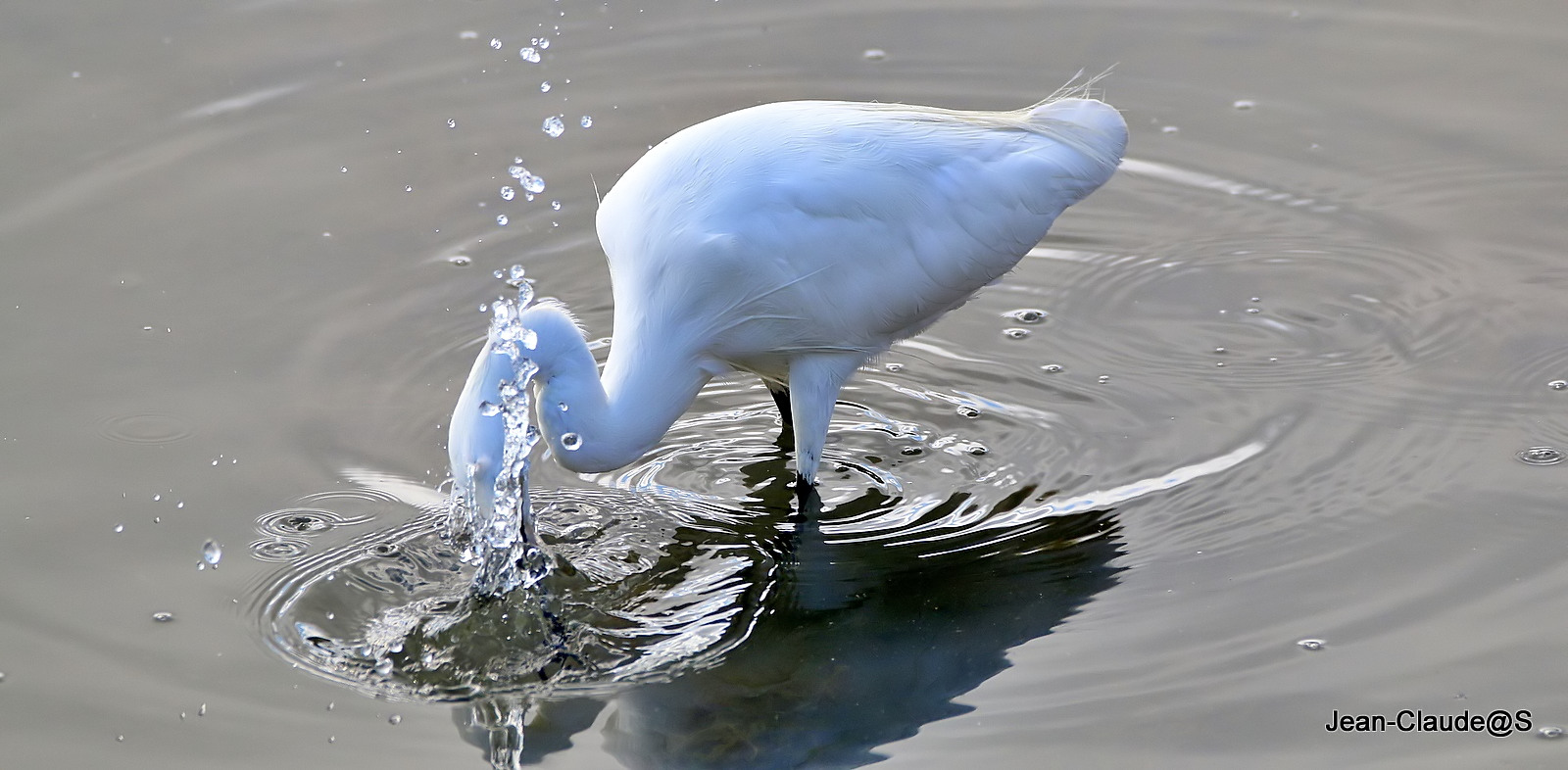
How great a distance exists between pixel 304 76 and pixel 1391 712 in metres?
4.88

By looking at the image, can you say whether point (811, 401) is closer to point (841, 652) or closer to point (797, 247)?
point (797, 247)

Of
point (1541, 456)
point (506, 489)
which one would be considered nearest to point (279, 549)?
point (506, 489)

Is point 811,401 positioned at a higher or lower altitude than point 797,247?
lower

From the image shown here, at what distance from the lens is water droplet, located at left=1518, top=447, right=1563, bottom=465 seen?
420cm

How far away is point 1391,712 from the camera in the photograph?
338 cm

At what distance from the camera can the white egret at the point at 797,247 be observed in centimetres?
390

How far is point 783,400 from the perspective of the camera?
464 cm

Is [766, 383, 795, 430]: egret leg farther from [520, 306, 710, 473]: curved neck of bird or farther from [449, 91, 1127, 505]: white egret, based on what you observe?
[520, 306, 710, 473]: curved neck of bird

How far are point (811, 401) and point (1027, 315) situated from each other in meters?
1.17

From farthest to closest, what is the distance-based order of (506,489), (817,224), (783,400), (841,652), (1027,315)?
(1027,315), (783,400), (817,224), (841,652), (506,489)

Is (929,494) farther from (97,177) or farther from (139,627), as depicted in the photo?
(97,177)

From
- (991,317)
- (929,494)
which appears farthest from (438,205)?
(929,494)

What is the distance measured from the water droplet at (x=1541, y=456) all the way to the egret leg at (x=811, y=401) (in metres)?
1.76

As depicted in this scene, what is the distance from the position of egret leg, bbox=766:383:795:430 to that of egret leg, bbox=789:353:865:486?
398 millimetres
